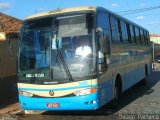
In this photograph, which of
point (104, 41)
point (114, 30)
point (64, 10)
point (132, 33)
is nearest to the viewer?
point (104, 41)

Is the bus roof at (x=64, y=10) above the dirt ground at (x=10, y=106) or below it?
above

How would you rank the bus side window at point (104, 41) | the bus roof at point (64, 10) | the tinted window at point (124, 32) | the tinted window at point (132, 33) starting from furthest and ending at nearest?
the tinted window at point (132, 33), the tinted window at point (124, 32), the bus roof at point (64, 10), the bus side window at point (104, 41)

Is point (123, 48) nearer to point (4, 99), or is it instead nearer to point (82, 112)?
point (82, 112)

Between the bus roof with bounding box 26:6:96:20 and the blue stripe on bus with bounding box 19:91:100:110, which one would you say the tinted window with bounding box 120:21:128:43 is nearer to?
the bus roof with bounding box 26:6:96:20

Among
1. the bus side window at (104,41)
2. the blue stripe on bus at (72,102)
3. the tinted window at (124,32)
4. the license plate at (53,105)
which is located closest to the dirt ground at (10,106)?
the blue stripe on bus at (72,102)

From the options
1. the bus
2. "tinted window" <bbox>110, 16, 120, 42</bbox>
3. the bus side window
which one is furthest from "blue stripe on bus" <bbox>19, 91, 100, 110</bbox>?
"tinted window" <bbox>110, 16, 120, 42</bbox>

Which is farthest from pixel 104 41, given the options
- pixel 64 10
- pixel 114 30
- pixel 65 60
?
pixel 114 30

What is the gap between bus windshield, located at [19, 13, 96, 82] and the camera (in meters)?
10.5

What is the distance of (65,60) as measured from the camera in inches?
417

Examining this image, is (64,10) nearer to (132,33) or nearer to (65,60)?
(65,60)

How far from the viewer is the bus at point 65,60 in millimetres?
10484

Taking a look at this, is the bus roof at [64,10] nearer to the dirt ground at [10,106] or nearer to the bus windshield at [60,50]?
the bus windshield at [60,50]

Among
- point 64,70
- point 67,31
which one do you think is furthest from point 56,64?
point 67,31

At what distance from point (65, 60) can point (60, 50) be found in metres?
0.33
